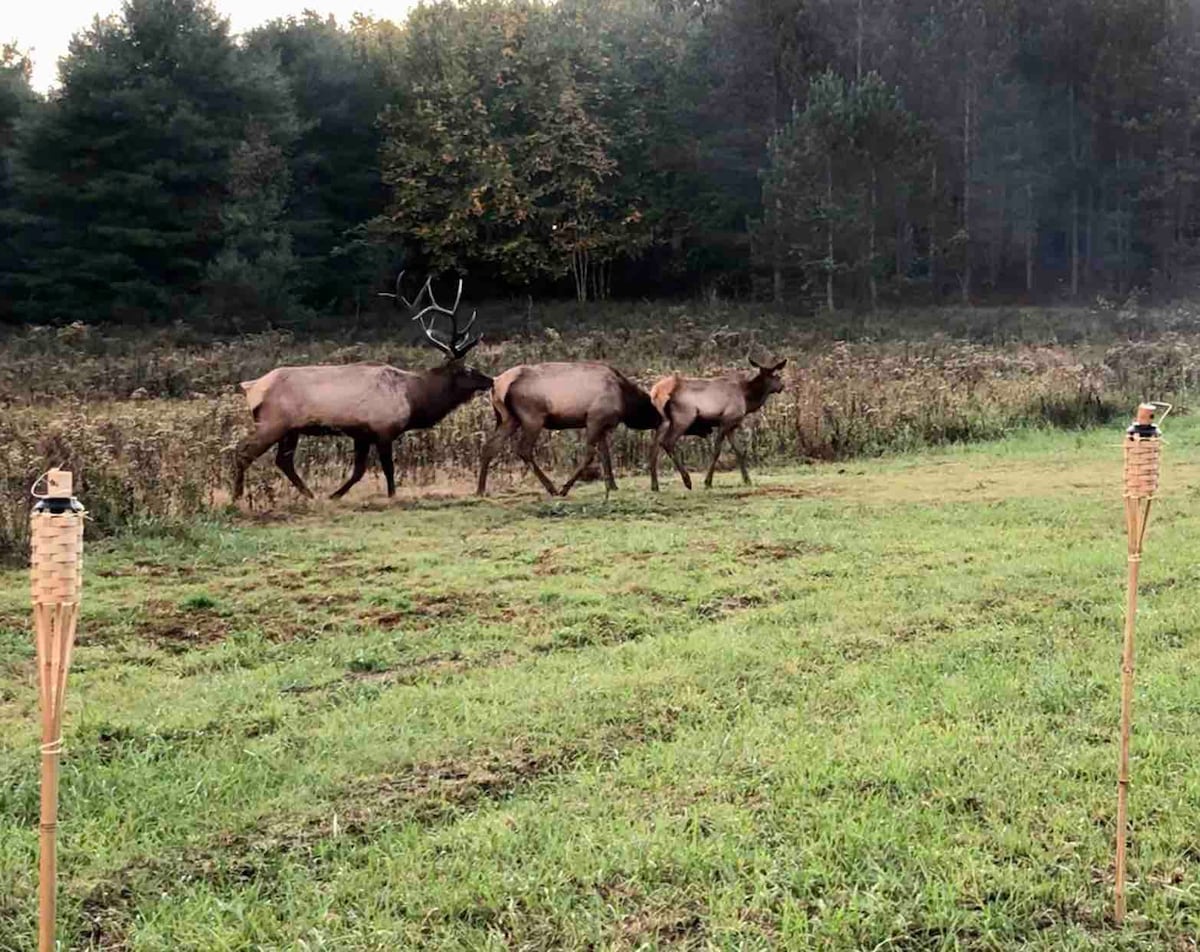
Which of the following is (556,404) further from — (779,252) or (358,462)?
(779,252)

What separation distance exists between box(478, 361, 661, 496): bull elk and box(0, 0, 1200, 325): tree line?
18.0 m

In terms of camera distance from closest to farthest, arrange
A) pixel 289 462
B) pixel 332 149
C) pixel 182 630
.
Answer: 1. pixel 182 630
2. pixel 289 462
3. pixel 332 149

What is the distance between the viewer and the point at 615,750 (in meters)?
3.96

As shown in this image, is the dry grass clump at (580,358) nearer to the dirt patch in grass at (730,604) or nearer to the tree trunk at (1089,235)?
the dirt patch in grass at (730,604)

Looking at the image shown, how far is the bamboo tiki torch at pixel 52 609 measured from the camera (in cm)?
201

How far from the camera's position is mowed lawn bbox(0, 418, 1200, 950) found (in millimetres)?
2908

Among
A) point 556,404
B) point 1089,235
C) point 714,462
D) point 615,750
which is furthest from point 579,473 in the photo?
point 1089,235

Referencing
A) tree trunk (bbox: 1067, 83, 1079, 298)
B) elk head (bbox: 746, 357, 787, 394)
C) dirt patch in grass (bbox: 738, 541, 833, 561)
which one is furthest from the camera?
tree trunk (bbox: 1067, 83, 1079, 298)

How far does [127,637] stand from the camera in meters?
5.52

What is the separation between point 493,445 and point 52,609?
831 centimetres

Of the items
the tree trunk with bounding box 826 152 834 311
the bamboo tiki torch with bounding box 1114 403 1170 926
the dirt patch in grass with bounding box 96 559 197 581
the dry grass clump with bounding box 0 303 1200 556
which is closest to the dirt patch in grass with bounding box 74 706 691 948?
the bamboo tiki torch with bounding box 1114 403 1170 926

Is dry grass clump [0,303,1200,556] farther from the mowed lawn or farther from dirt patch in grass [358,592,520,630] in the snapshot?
dirt patch in grass [358,592,520,630]

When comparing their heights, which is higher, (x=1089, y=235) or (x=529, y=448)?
(x=1089, y=235)

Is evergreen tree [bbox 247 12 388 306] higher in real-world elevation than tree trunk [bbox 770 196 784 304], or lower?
higher
